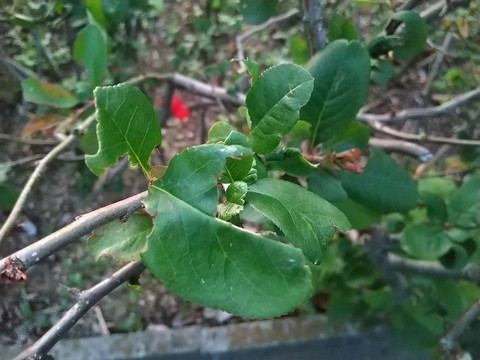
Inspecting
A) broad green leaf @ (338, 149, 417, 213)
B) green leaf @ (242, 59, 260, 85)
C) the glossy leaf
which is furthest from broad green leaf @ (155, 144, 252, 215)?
broad green leaf @ (338, 149, 417, 213)

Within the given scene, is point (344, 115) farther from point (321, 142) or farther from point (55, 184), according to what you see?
point (55, 184)

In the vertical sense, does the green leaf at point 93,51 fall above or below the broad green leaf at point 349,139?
above

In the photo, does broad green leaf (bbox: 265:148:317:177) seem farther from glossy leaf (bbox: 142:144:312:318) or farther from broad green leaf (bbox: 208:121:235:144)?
glossy leaf (bbox: 142:144:312:318)

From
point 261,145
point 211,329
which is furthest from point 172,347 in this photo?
point 261,145

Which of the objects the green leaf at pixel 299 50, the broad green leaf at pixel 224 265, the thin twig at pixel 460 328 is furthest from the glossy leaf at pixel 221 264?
the thin twig at pixel 460 328

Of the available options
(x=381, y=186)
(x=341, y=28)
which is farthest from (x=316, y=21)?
→ (x=381, y=186)

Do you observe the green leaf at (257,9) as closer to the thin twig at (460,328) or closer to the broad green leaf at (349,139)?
the broad green leaf at (349,139)
